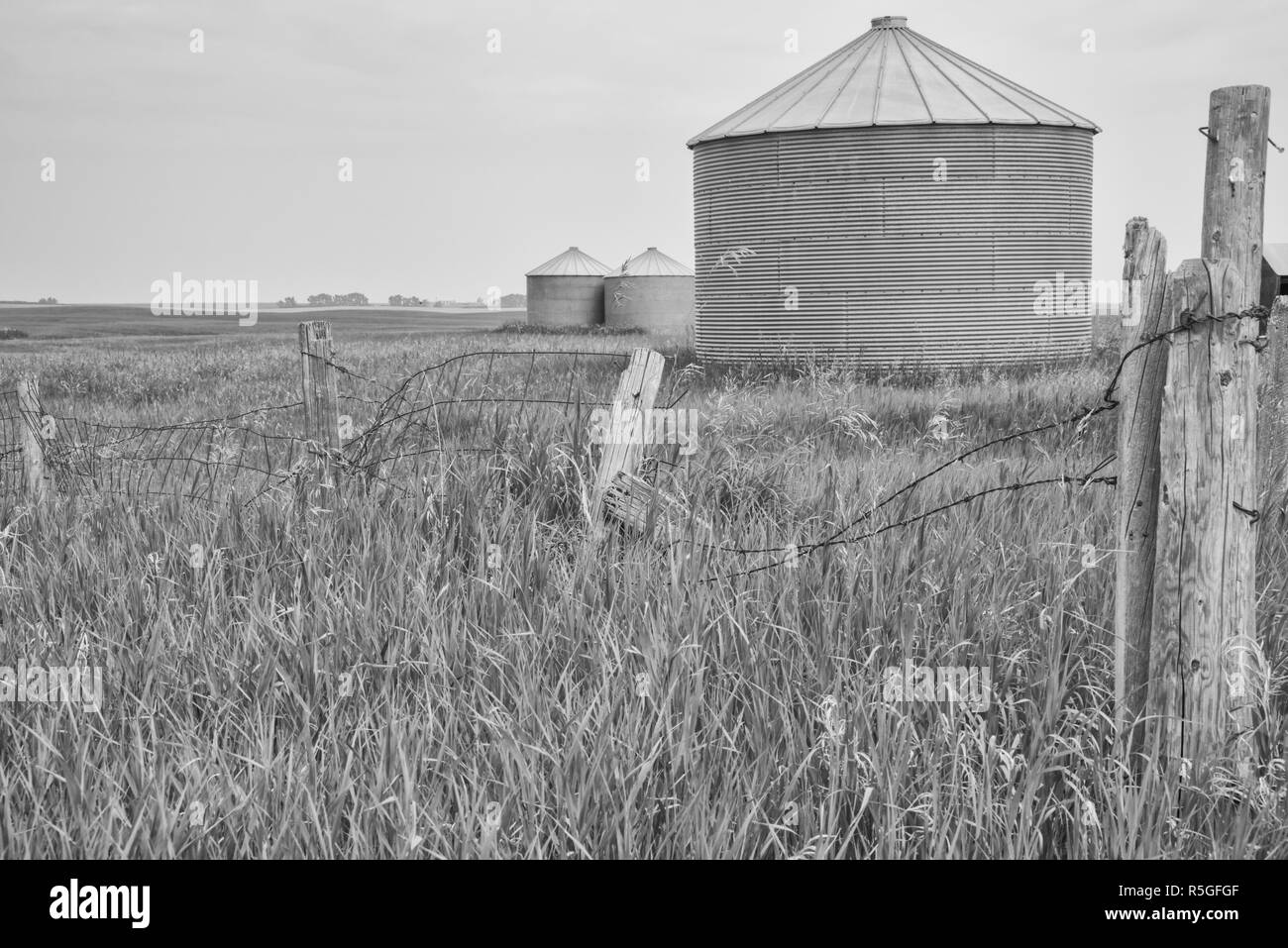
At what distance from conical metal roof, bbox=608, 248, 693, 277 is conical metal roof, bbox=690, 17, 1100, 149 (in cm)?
2454

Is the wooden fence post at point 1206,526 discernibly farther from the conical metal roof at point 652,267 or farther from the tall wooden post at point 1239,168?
the conical metal roof at point 652,267

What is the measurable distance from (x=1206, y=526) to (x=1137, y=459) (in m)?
0.25

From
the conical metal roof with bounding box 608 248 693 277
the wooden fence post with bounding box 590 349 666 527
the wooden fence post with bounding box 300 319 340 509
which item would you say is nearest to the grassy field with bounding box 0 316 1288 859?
the wooden fence post with bounding box 590 349 666 527

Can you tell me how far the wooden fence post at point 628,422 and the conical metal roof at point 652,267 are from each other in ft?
134

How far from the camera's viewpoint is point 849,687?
3.46 meters

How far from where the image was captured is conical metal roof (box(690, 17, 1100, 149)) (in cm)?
1822

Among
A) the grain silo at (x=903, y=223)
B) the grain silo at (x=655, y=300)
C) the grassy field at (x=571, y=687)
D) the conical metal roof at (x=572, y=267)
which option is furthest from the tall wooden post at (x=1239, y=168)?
the conical metal roof at (x=572, y=267)

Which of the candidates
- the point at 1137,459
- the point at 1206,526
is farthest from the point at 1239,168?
the point at 1206,526

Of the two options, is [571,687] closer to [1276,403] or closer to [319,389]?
[319,389]

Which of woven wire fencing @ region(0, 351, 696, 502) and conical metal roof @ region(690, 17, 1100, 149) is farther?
conical metal roof @ region(690, 17, 1100, 149)

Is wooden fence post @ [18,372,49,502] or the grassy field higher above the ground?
wooden fence post @ [18,372,49,502]

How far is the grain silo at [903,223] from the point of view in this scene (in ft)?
58.9

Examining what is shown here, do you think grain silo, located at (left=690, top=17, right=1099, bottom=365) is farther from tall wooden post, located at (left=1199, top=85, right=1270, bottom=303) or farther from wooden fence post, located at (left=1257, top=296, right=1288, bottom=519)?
tall wooden post, located at (left=1199, top=85, right=1270, bottom=303)

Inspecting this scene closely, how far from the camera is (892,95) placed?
18.8 m
